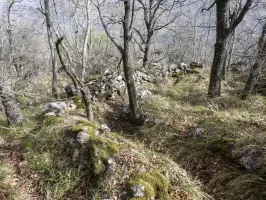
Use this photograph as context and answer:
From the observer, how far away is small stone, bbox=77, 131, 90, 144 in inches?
160

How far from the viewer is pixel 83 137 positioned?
411 centimetres

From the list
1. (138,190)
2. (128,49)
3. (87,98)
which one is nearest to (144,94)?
(128,49)

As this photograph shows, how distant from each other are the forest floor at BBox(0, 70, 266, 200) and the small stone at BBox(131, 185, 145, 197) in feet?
0.68

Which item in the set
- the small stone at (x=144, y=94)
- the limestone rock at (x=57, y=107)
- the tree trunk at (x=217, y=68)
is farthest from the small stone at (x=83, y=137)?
the tree trunk at (x=217, y=68)

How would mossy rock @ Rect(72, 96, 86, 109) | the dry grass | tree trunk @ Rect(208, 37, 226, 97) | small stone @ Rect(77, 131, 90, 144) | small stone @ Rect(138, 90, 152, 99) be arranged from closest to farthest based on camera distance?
the dry grass, small stone @ Rect(77, 131, 90, 144), tree trunk @ Rect(208, 37, 226, 97), mossy rock @ Rect(72, 96, 86, 109), small stone @ Rect(138, 90, 152, 99)

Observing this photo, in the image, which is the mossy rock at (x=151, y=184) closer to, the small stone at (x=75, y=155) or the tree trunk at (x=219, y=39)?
the small stone at (x=75, y=155)

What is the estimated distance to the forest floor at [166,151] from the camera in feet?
11.5

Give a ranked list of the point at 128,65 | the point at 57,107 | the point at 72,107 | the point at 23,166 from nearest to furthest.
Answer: the point at 23,166, the point at 128,65, the point at 57,107, the point at 72,107

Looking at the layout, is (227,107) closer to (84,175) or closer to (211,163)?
(211,163)

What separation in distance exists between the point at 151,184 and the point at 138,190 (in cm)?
23

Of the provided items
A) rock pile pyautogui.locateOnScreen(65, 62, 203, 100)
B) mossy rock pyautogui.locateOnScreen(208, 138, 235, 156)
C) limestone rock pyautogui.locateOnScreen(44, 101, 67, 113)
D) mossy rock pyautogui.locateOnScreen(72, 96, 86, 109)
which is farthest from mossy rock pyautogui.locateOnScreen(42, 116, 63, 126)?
mossy rock pyautogui.locateOnScreen(208, 138, 235, 156)

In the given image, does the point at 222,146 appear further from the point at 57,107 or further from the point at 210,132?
the point at 57,107

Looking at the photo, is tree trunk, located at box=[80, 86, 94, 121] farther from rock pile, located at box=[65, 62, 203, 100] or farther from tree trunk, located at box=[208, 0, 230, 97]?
tree trunk, located at box=[208, 0, 230, 97]

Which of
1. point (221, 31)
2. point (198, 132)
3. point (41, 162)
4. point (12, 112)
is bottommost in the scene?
point (41, 162)
